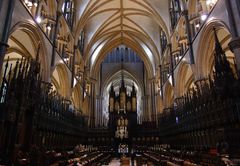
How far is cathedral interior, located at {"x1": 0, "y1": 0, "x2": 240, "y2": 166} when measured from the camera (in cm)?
787

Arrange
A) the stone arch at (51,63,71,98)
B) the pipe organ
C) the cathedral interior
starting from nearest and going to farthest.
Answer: the cathedral interior, the stone arch at (51,63,71,98), the pipe organ

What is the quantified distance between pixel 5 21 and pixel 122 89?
2449cm

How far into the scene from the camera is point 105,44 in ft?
97.5

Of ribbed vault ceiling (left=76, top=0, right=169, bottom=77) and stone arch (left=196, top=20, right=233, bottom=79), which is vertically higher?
ribbed vault ceiling (left=76, top=0, right=169, bottom=77)

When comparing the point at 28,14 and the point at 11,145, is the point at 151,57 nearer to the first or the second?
the point at 28,14

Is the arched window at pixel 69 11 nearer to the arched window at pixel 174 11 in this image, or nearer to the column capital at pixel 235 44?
the arched window at pixel 174 11

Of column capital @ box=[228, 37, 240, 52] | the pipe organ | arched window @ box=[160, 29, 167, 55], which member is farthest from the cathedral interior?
arched window @ box=[160, 29, 167, 55]

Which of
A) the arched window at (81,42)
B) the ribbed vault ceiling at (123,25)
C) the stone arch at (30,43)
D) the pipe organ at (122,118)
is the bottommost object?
the pipe organ at (122,118)

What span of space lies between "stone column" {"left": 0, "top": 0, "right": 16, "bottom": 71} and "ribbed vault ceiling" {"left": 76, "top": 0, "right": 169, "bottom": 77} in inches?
495

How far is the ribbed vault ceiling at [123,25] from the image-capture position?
21188 mm

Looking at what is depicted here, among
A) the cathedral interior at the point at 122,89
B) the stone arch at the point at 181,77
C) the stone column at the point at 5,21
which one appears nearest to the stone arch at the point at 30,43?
the cathedral interior at the point at 122,89

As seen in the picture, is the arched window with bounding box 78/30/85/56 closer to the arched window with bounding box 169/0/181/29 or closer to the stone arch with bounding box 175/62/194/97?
the arched window with bounding box 169/0/181/29

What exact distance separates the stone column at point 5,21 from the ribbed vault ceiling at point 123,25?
12561 millimetres

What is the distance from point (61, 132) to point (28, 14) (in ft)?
26.2
